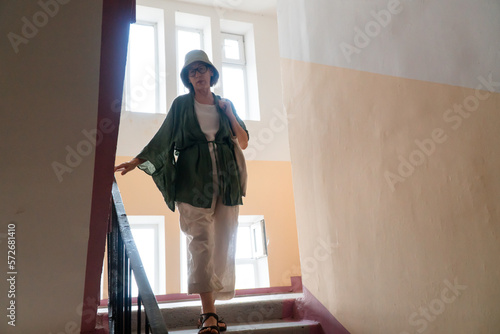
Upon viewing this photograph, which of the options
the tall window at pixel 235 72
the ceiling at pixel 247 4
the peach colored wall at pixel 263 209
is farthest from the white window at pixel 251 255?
the ceiling at pixel 247 4

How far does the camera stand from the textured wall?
1721mm

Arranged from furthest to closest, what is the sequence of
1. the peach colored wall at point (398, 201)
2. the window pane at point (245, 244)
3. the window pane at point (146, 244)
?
1. the window pane at point (245, 244)
2. the window pane at point (146, 244)
3. the peach colored wall at point (398, 201)

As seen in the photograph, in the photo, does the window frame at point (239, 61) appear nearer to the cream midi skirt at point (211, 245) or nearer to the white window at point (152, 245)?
the white window at point (152, 245)

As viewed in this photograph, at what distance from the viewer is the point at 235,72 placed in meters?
6.96

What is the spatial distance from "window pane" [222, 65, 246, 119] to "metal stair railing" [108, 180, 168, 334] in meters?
4.35

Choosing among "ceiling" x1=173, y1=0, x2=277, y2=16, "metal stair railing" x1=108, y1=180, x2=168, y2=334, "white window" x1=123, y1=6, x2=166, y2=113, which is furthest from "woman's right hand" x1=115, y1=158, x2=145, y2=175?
"ceiling" x1=173, y1=0, x2=277, y2=16

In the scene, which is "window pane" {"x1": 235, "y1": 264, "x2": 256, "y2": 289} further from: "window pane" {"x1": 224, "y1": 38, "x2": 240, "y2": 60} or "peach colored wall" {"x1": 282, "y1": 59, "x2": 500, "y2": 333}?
"peach colored wall" {"x1": 282, "y1": 59, "x2": 500, "y2": 333}

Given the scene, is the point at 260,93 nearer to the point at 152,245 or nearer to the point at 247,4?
the point at 247,4

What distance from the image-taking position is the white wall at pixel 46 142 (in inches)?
59.3

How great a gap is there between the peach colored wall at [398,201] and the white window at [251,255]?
274cm

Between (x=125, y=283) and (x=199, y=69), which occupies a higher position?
(x=199, y=69)

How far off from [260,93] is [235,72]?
589 millimetres

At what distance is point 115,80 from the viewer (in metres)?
1.64

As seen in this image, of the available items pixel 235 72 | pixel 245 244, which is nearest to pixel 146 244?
pixel 245 244
